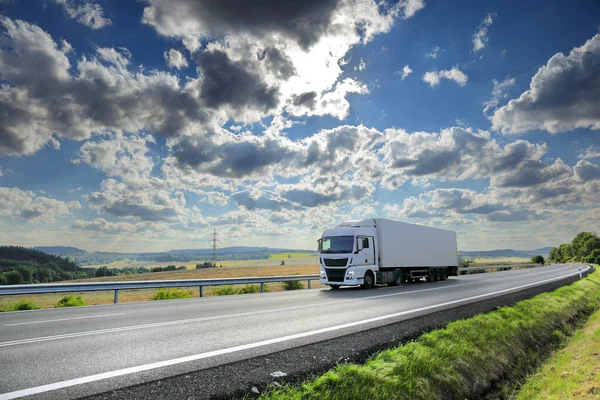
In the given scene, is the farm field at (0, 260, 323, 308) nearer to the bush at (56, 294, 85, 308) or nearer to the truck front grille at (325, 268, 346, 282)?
the bush at (56, 294, 85, 308)

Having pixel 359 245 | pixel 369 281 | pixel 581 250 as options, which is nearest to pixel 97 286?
pixel 359 245

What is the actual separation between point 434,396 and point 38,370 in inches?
224

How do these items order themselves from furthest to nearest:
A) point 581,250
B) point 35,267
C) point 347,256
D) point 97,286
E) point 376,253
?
point 581,250, point 35,267, point 376,253, point 347,256, point 97,286

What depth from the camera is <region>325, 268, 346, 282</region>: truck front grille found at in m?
19.4

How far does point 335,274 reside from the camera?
19.6 metres

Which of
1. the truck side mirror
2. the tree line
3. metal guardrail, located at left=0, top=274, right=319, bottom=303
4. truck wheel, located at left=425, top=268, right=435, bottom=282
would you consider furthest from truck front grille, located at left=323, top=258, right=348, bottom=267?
the tree line

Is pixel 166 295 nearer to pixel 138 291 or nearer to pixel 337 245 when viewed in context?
pixel 337 245

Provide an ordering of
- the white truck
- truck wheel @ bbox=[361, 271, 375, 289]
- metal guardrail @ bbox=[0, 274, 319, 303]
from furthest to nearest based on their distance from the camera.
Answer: truck wheel @ bbox=[361, 271, 375, 289] → the white truck → metal guardrail @ bbox=[0, 274, 319, 303]

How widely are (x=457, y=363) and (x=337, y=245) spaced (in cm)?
1244

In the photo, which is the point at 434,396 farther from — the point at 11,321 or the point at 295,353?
the point at 11,321

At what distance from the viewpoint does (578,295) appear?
19891mm

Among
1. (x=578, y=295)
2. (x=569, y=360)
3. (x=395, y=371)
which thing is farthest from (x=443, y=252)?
(x=395, y=371)

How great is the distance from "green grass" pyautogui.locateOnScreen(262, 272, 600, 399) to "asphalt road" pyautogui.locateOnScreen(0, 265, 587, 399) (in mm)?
1338

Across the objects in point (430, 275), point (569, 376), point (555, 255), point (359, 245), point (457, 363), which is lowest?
point (569, 376)
